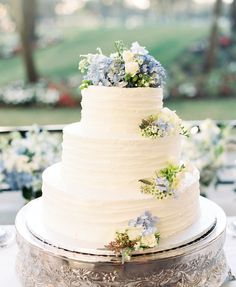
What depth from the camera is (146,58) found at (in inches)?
69.3

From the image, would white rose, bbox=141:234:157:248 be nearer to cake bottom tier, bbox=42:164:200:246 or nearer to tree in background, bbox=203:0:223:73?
cake bottom tier, bbox=42:164:200:246

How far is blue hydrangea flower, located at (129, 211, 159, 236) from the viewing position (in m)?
1.63

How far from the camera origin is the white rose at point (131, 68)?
67.4 inches

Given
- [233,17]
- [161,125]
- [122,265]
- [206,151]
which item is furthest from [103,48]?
[122,265]

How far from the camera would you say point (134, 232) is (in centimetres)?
163

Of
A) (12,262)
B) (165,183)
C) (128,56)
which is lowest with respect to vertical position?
(12,262)

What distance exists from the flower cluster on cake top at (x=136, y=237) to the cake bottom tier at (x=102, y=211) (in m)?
0.04

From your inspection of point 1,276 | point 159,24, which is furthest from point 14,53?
point 1,276

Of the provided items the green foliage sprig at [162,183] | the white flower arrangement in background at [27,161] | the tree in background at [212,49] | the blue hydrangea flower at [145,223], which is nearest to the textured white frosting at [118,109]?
the green foliage sprig at [162,183]

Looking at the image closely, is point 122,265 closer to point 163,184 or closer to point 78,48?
point 163,184

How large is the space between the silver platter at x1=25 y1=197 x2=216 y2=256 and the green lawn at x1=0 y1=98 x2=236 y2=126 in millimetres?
3591

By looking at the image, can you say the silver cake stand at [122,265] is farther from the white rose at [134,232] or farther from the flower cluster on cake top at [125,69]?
the flower cluster on cake top at [125,69]

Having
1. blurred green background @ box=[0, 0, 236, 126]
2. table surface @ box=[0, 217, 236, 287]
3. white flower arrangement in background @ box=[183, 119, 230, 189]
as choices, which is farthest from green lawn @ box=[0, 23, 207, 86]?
table surface @ box=[0, 217, 236, 287]

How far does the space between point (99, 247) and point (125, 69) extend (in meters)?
0.58
